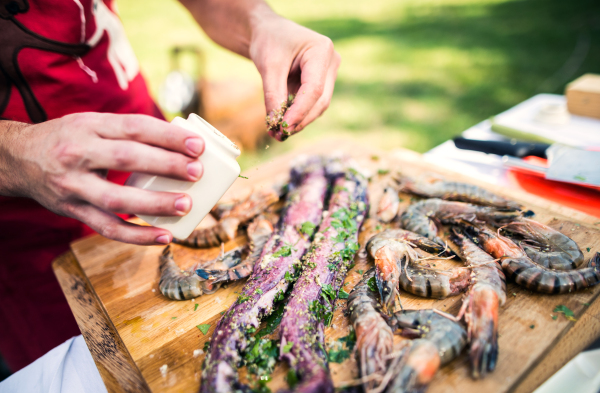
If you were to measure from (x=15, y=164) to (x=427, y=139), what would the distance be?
7327mm

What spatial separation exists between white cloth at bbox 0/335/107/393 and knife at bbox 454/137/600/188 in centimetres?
396

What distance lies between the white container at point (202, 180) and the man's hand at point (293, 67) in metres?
0.75

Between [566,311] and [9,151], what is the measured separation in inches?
131

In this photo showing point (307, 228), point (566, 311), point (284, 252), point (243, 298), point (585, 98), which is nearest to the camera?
point (566, 311)

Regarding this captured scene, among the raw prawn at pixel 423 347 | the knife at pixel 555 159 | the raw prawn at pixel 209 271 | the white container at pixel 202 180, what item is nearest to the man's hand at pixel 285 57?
the white container at pixel 202 180

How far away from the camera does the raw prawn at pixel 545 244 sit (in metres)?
2.26

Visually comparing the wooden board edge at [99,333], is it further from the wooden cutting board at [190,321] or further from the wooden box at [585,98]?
the wooden box at [585,98]

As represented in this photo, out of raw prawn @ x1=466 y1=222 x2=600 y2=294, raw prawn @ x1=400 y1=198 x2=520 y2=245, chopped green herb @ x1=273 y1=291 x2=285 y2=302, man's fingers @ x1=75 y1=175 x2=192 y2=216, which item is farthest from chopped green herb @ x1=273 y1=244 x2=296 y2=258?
raw prawn @ x1=466 y1=222 x2=600 y2=294

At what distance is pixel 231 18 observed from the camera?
3219 millimetres

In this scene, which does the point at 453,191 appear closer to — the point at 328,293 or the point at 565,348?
the point at 565,348

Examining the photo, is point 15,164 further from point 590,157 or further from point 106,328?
point 590,157

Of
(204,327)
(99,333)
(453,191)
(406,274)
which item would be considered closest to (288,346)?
(204,327)

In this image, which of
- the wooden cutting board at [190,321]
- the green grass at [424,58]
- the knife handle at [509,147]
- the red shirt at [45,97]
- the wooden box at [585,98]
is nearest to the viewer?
the wooden cutting board at [190,321]

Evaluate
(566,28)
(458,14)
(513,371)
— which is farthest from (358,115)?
(458,14)
